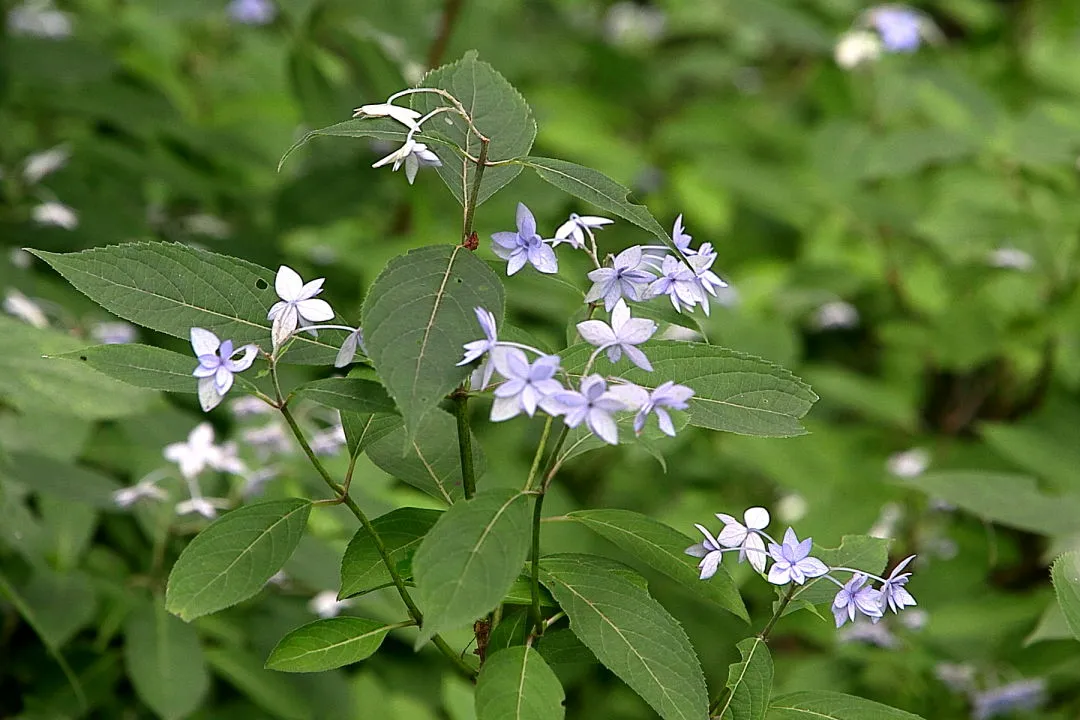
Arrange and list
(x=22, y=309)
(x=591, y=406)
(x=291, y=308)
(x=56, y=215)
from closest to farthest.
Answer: (x=591, y=406) < (x=291, y=308) < (x=22, y=309) < (x=56, y=215)

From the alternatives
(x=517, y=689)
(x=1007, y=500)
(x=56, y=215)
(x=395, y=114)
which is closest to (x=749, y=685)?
(x=517, y=689)

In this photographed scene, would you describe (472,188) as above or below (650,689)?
above

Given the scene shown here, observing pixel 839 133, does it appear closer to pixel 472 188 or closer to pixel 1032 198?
pixel 1032 198

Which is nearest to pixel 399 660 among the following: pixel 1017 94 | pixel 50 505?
pixel 50 505

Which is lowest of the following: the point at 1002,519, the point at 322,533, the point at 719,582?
the point at 322,533

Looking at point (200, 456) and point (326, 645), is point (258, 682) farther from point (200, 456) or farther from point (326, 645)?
point (326, 645)

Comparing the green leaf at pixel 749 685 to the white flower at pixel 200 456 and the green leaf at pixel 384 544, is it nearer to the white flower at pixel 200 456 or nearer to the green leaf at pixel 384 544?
the green leaf at pixel 384 544
